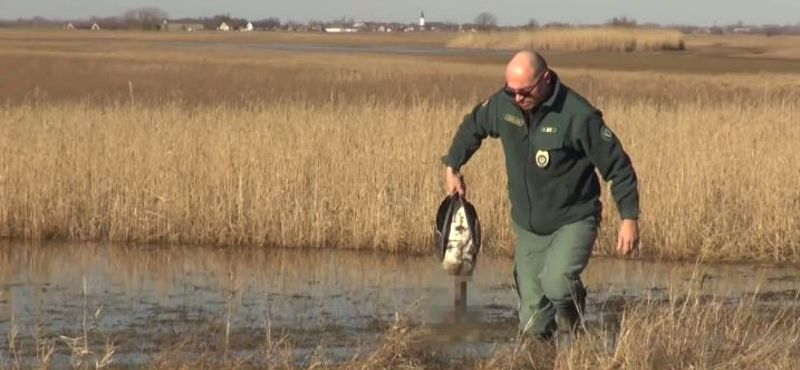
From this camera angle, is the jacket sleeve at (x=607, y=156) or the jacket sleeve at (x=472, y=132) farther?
the jacket sleeve at (x=472, y=132)

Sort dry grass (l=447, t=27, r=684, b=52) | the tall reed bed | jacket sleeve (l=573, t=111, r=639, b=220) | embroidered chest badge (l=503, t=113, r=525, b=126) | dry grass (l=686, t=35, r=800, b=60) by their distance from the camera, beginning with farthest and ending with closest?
dry grass (l=447, t=27, r=684, b=52) → dry grass (l=686, t=35, r=800, b=60) → the tall reed bed → embroidered chest badge (l=503, t=113, r=525, b=126) → jacket sleeve (l=573, t=111, r=639, b=220)

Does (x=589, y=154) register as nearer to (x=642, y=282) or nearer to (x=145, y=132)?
(x=642, y=282)

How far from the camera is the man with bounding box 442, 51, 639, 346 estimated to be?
6469 mm

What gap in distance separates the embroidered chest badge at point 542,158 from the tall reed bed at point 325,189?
446 cm

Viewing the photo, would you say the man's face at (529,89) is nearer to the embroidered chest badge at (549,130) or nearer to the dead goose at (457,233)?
the embroidered chest badge at (549,130)

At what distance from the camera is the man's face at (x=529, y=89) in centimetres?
638

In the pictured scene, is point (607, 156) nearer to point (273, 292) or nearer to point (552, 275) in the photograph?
point (552, 275)

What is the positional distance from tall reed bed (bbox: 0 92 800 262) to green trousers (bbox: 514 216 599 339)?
3965mm

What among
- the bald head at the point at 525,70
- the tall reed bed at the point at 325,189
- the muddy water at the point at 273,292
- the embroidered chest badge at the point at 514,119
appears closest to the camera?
the bald head at the point at 525,70

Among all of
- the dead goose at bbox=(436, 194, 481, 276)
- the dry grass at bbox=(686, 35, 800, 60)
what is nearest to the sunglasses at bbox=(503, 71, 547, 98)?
the dead goose at bbox=(436, 194, 481, 276)

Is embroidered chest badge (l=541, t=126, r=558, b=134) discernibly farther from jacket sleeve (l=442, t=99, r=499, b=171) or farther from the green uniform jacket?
jacket sleeve (l=442, t=99, r=499, b=171)

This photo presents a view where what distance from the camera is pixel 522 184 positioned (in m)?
6.71

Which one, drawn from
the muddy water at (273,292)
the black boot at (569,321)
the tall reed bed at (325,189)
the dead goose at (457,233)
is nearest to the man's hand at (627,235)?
the black boot at (569,321)

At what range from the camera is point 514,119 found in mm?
6617
